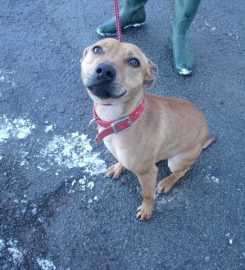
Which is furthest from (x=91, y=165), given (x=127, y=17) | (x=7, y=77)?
(x=127, y=17)

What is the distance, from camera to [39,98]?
426cm

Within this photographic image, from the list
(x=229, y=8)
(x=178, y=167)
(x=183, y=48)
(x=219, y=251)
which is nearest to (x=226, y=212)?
(x=219, y=251)

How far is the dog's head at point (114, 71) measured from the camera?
2377mm

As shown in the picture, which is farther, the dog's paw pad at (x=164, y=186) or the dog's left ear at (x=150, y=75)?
the dog's paw pad at (x=164, y=186)

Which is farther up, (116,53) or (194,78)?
(116,53)

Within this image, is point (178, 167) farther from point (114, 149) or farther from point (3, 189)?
point (3, 189)

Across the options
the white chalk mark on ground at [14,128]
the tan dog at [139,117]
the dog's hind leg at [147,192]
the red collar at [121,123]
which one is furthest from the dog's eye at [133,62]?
the white chalk mark on ground at [14,128]

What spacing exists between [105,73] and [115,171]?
1.45 metres

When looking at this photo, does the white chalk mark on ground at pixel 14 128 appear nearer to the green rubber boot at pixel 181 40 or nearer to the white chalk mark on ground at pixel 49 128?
the white chalk mark on ground at pixel 49 128

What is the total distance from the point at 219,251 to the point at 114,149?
4.32 ft

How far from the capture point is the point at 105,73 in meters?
2.35

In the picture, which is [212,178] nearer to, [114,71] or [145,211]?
[145,211]

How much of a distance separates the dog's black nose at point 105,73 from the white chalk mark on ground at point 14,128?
72.1 inches

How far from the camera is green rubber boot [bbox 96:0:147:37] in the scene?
476 cm
